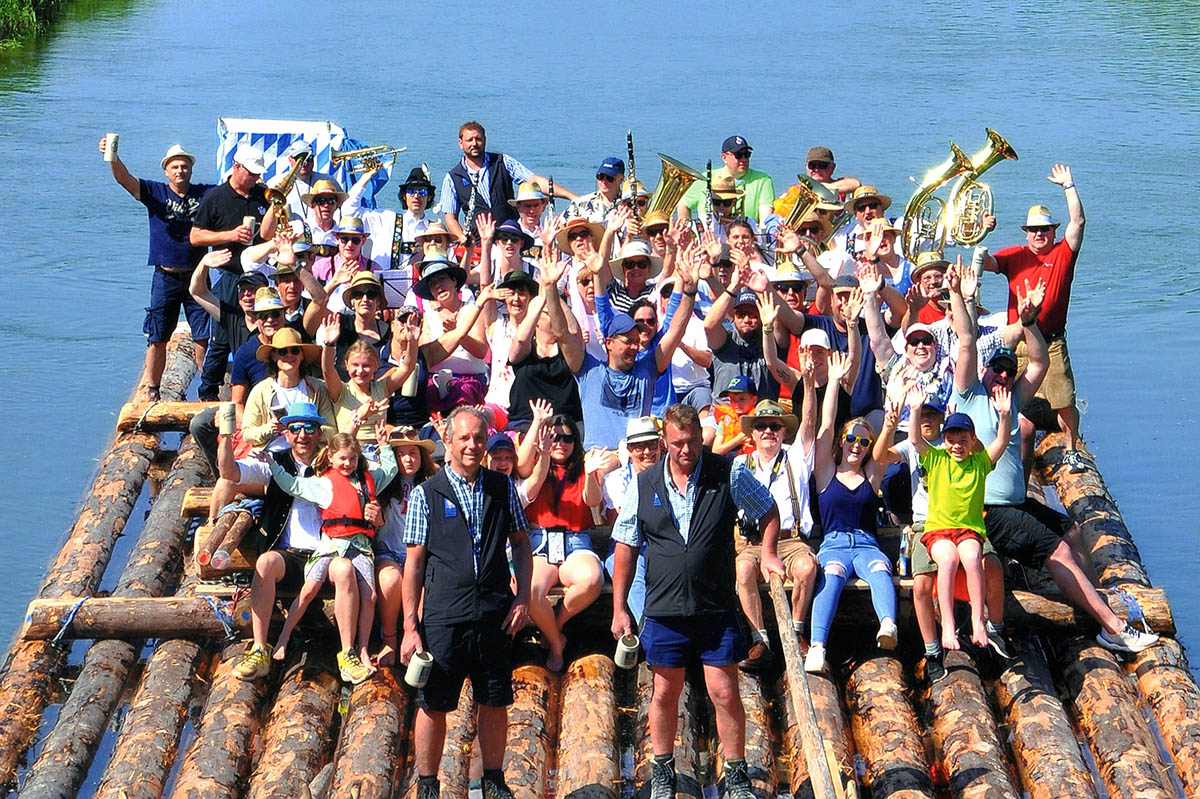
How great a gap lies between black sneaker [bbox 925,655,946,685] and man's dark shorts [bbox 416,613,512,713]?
279 cm

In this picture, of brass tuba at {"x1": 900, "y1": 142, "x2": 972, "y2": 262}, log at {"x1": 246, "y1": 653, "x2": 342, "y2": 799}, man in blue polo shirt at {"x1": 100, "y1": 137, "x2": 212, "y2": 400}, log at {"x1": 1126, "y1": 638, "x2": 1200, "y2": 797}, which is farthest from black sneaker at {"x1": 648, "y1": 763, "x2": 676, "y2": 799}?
man in blue polo shirt at {"x1": 100, "y1": 137, "x2": 212, "y2": 400}

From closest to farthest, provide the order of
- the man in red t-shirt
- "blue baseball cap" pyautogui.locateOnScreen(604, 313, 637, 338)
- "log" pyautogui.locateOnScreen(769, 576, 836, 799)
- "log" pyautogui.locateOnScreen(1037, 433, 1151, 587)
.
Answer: "log" pyautogui.locateOnScreen(769, 576, 836, 799), "blue baseball cap" pyautogui.locateOnScreen(604, 313, 637, 338), "log" pyautogui.locateOnScreen(1037, 433, 1151, 587), the man in red t-shirt

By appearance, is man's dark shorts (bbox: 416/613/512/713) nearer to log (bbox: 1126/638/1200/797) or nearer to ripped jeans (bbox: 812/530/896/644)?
ripped jeans (bbox: 812/530/896/644)

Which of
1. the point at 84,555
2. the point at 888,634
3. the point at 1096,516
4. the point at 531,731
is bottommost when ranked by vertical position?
the point at 84,555

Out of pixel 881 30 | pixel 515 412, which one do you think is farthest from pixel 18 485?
pixel 881 30

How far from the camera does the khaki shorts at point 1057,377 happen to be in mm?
13797

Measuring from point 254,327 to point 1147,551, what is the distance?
8.65m

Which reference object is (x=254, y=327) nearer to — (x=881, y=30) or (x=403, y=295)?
(x=403, y=295)

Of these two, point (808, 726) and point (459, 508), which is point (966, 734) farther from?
point (459, 508)

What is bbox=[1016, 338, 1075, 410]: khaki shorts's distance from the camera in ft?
45.3

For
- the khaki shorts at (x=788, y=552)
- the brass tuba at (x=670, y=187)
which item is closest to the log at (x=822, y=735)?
the khaki shorts at (x=788, y=552)

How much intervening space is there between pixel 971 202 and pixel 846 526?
18.4 ft

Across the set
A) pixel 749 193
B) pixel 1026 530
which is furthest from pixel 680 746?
pixel 749 193

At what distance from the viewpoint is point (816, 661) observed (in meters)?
10.3
